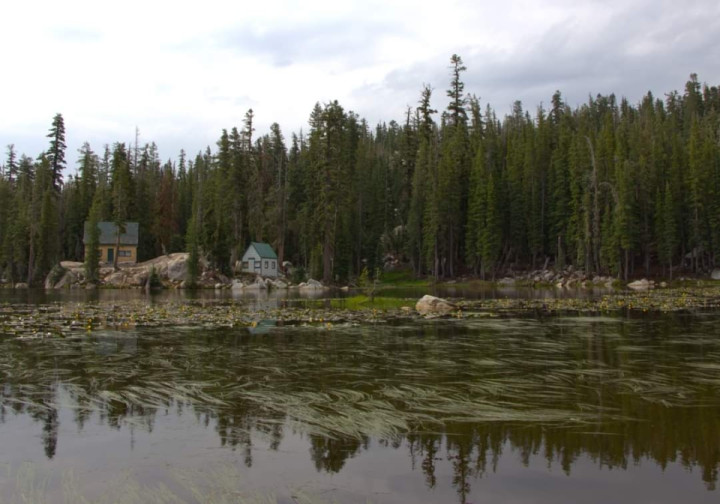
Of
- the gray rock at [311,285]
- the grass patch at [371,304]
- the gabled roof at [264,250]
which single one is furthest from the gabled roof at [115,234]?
the grass patch at [371,304]

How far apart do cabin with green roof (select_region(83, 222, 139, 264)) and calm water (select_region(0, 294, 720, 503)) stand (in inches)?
2712

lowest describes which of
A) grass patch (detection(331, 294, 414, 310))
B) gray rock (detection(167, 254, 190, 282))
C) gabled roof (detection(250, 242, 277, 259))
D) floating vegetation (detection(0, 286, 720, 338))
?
floating vegetation (detection(0, 286, 720, 338))

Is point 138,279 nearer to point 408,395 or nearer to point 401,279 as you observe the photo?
point 401,279

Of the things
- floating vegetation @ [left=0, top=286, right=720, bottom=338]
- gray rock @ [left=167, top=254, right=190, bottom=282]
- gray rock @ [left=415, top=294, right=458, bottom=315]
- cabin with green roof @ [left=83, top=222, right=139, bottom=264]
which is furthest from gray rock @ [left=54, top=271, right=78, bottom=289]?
gray rock @ [left=415, top=294, right=458, bottom=315]

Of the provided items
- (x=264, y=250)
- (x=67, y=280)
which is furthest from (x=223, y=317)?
(x=67, y=280)

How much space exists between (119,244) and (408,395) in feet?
257

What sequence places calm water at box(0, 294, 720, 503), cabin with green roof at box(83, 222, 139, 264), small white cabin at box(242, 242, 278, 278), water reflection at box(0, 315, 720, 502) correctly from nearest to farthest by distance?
1. calm water at box(0, 294, 720, 503)
2. water reflection at box(0, 315, 720, 502)
3. small white cabin at box(242, 242, 278, 278)
4. cabin with green roof at box(83, 222, 139, 264)

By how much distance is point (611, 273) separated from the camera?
236 ft

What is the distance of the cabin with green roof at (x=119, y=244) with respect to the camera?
3169 inches

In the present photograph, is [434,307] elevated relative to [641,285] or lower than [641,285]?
lower

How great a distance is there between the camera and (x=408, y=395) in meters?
10.6

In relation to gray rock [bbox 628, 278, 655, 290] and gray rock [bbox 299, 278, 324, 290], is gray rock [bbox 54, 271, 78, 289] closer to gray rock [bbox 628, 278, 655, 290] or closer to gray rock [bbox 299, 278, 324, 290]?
→ gray rock [bbox 299, 278, 324, 290]

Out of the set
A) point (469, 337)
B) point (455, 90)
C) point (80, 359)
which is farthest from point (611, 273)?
point (80, 359)

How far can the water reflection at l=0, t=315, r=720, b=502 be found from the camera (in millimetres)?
7777
